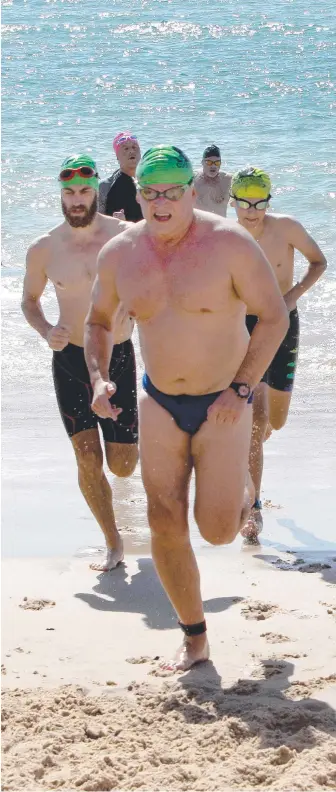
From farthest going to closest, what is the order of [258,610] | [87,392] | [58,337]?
[87,392], [58,337], [258,610]

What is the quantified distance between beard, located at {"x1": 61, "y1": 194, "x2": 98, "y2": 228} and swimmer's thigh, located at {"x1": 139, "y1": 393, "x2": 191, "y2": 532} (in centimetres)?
194

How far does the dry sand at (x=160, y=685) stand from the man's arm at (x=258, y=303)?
45.2 inches

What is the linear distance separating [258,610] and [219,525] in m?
0.96

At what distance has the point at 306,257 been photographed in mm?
6918

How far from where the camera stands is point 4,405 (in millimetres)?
9766

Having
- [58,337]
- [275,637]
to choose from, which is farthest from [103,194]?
[275,637]

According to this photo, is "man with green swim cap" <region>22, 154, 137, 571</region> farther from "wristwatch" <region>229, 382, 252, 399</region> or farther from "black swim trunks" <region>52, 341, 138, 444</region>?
"wristwatch" <region>229, 382, 252, 399</region>

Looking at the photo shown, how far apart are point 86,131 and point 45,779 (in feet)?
66.2

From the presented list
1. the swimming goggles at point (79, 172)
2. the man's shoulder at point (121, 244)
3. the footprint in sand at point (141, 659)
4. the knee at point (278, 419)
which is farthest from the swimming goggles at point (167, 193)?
the knee at point (278, 419)

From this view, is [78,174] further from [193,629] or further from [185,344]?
[193,629]

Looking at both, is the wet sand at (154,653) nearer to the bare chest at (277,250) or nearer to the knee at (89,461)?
the knee at (89,461)

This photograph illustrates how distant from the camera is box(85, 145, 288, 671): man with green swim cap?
14.8ft

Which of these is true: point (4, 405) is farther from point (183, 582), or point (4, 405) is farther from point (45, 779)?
point (45, 779)

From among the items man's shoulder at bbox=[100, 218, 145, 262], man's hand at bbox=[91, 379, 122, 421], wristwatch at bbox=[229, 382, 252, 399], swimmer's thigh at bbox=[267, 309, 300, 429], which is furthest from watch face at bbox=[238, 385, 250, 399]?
swimmer's thigh at bbox=[267, 309, 300, 429]
